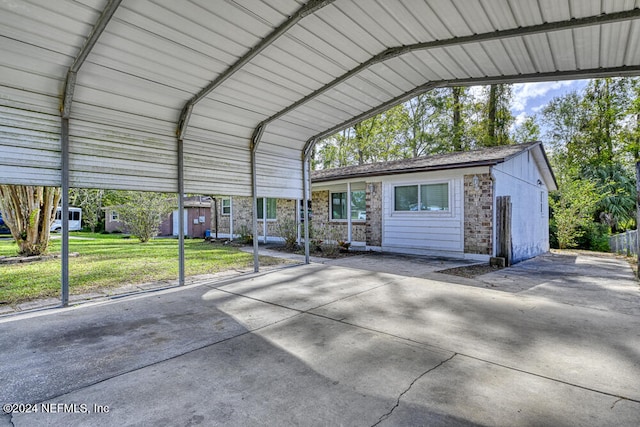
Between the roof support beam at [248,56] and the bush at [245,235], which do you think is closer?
the roof support beam at [248,56]

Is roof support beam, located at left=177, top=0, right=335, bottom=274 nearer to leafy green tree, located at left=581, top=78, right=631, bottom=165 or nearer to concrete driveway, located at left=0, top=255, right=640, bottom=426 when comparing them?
concrete driveway, located at left=0, top=255, right=640, bottom=426

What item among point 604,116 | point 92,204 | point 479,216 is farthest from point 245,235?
point 604,116

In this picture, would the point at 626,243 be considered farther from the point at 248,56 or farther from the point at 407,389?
the point at 248,56

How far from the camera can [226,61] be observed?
484 centimetres

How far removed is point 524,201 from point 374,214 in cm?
534

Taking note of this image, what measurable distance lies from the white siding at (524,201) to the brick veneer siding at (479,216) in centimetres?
34

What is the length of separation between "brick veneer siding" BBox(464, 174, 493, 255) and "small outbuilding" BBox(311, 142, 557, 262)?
0.03m

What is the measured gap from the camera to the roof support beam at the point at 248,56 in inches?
150

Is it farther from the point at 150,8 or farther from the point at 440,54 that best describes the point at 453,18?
the point at 150,8

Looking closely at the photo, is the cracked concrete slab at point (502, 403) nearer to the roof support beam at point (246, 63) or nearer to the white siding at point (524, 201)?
the roof support beam at point (246, 63)

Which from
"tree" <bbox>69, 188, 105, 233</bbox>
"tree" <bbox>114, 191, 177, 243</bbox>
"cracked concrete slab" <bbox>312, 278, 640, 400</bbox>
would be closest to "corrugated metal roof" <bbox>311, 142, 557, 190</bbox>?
"cracked concrete slab" <bbox>312, 278, 640, 400</bbox>

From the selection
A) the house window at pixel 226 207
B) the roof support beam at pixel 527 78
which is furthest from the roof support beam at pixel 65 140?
the house window at pixel 226 207

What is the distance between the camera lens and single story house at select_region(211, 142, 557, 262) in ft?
31.1

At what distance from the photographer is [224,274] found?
24.9ft
